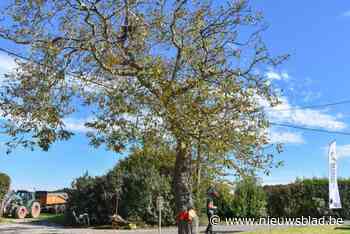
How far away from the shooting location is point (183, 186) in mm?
12969

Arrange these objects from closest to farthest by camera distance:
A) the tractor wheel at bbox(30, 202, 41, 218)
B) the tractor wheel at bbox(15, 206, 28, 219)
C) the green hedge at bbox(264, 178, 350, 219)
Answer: the green hedge at bbox(264, 178, 350, 219) < the tractor wheel at bbox(15, 206, 28, 219) < the tractor wheel at bbox(30, 202, 41, 218)

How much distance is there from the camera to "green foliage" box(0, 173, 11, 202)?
1113 inches

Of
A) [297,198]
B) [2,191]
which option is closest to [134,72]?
[2,191]

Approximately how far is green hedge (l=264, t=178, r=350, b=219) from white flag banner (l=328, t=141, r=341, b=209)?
6.06 metres

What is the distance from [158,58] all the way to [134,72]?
684mm

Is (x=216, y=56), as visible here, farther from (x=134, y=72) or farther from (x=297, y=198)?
(x=297, y=198)

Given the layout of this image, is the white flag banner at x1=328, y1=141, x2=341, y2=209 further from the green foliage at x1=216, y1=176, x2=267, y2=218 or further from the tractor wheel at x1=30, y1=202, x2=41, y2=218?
the tractor wheel at x1=30, y1=202, x2=41, y2=218

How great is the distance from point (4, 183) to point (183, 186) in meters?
19.0

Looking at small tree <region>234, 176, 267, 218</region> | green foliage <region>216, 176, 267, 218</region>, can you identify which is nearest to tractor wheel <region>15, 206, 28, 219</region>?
green foliage <region>216, 176, 267, 218</region>

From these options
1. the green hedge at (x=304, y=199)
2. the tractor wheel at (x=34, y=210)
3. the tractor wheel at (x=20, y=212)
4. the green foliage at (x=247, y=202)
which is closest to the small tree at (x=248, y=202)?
the green foliage at (x=247, y=202)

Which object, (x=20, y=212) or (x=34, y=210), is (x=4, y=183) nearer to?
(x=20, y=212)

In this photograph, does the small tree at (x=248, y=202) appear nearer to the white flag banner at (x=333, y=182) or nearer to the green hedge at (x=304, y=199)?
the green hedge at (x=304, y=199)

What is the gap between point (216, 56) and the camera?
1238 cm

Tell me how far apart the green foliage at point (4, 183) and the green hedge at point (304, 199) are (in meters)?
16.7
